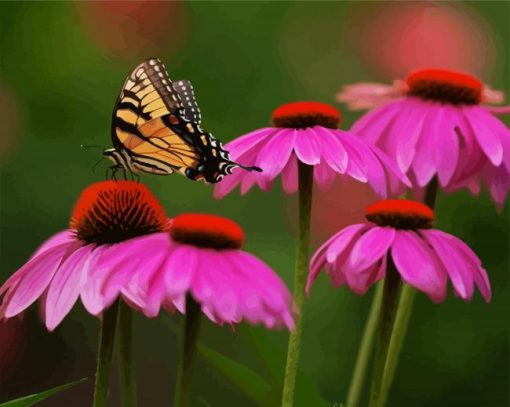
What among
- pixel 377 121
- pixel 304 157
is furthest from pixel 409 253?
pixel 377 121

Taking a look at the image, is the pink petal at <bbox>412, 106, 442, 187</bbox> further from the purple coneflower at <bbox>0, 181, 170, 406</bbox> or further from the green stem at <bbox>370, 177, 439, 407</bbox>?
the purple coneflower at <bbox>0, 181, 170, 406</bbox>

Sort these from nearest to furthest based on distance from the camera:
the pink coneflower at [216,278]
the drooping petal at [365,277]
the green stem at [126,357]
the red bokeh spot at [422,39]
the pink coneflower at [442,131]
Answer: the pink coneflower at [216,278] → the green stem at [126,357] → the drooping petal at [365,277] → the pink coneflower at [442,131] → the red bokeh spot at [422,39]

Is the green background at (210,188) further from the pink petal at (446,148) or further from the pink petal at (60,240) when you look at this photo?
the pink petal at (60,240)

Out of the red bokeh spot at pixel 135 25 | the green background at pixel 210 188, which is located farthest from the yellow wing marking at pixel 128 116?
the red bokeh spot at pixel 135 25

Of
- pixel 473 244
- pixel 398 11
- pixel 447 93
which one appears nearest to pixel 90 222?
pixel 447 93

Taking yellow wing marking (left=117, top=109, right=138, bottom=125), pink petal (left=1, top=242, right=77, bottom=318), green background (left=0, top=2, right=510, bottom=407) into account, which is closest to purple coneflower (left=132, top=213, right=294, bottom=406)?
pink petal (left=1, top=242, right=77, bottom=318)

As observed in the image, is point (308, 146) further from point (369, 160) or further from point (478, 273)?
point (478, 273)
